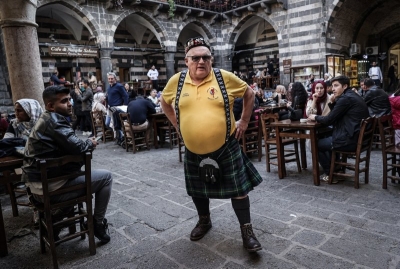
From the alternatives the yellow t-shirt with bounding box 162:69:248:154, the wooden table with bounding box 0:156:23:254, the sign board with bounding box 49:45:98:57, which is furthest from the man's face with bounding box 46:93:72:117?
the sign board with bounding box 49:45:98:57

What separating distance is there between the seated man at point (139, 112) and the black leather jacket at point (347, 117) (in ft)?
12.5

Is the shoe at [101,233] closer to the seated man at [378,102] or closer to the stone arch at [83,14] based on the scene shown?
the seated man at [378,102]

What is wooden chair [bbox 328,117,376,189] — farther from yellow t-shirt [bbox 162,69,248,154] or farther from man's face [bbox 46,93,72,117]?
man's face [bbox 46,93,72,117]

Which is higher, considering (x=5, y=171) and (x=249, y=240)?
(x=5, y=171)

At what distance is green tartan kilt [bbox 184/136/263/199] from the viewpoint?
2.27m

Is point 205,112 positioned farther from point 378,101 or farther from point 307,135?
point 378,101

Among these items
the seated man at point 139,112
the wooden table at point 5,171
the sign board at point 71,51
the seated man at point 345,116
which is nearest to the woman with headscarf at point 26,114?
the wooden table at point 5,171

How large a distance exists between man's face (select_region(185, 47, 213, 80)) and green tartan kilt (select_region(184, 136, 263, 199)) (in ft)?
1.80

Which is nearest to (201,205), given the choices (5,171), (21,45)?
(5,171)

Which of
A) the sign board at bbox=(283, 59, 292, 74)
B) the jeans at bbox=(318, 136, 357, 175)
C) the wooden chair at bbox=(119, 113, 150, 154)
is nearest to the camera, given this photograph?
the jeans at bbox=(318, 136, 357, 175)

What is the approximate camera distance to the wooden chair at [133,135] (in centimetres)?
623

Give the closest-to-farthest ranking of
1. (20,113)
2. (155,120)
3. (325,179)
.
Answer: (20,113) < (325,179) < (155,120)

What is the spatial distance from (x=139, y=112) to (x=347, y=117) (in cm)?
405

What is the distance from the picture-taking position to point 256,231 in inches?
102
